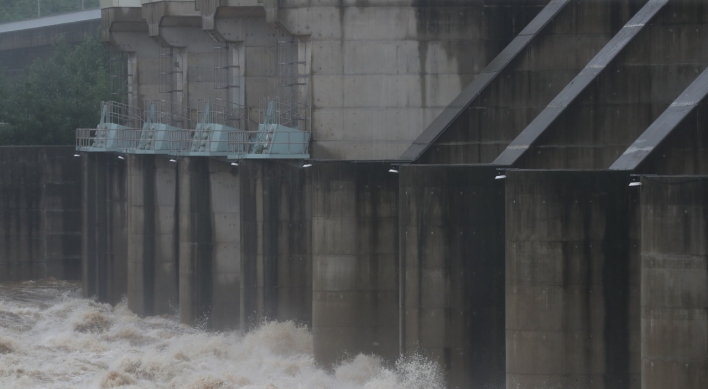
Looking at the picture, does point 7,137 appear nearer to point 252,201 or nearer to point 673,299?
point 252,201

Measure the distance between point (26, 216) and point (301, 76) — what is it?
930 inches

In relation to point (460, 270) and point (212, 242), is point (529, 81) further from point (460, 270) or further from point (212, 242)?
point (212, 242)

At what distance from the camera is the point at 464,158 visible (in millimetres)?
37188

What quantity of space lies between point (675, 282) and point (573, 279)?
3015 mm

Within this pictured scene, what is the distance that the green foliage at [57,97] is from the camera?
70000mm

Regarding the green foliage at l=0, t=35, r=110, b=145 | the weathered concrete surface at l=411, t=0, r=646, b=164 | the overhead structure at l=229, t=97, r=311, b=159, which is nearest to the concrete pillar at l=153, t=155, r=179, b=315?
the overhead structure at l=229, t=97, r=311, b=159

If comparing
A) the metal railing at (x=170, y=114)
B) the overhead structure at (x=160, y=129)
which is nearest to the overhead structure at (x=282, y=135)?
the overhead structure at (x=160, y=129)

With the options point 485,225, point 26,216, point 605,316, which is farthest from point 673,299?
point 26,216

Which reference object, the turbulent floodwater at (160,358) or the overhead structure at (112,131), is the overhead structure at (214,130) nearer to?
the overhead structure at (112,131)

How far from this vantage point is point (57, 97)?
7738 centimetres

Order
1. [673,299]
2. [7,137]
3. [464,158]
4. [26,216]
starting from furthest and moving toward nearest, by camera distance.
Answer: [7,137] → [26,216] → [464,158] → [673,299]

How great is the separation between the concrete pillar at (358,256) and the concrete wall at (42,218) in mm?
26471

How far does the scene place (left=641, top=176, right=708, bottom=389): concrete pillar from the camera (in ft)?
84.2

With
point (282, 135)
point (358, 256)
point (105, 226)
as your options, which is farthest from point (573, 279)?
point (105, 226)
